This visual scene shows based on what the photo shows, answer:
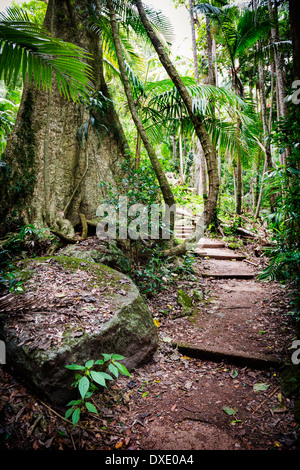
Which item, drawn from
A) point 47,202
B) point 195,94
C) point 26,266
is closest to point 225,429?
point 26,266

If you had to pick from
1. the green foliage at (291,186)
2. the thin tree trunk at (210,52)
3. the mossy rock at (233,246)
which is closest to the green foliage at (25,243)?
the green foliage at (291,186)

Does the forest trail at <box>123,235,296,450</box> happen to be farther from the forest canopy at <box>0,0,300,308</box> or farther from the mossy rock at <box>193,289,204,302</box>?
the forest canopy at <box>0,0,300,308</box>

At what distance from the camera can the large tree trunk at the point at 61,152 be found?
387 cm

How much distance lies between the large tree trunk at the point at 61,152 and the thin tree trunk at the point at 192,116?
1.21 metres

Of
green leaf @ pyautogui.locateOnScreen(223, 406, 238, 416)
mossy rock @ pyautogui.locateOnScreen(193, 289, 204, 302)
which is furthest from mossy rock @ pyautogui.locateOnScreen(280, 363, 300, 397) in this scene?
mossy rock @ pyautogui.locateOnScreen(193, 289, 204, 302)

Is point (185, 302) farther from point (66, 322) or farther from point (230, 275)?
point (66, 322)

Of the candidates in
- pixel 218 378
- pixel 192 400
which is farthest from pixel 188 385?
pixel 218 378

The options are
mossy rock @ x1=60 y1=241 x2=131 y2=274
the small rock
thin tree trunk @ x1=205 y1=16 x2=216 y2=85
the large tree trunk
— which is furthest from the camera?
thin tree trunk @ x1=205 y1=16 x2=216 y2=85

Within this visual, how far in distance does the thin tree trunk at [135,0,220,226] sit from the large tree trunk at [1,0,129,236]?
1205 millimetres

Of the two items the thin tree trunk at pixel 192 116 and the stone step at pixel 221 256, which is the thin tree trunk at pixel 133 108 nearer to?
the thin tree trunk at pixel 192 116

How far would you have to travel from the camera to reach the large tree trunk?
3865 millimetres

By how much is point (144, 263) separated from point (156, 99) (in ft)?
12.7

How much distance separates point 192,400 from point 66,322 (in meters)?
1.26

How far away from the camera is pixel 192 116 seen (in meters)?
4.75
